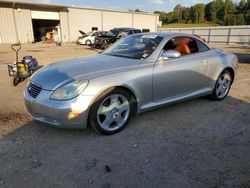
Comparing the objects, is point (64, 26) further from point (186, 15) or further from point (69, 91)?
point (186, 15)

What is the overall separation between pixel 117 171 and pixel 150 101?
4.94ft

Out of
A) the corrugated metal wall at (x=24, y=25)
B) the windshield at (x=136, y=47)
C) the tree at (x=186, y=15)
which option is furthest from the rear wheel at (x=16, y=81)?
the tree at (x=186, y=15)

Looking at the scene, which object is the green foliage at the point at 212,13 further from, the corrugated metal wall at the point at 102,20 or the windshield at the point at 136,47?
the windshield at the point at 136,47

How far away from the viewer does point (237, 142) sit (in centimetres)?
340

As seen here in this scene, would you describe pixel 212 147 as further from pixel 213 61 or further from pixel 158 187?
pixel 213 61

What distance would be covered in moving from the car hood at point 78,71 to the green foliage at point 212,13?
73.2 meters

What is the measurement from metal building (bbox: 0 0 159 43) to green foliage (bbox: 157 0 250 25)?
140ft

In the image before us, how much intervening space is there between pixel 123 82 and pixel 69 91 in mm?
807

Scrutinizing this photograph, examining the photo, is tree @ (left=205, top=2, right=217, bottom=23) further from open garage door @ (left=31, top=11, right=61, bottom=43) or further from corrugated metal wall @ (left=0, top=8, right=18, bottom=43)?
corrugated metal wall @ (left=0, top=8, right=18, bottom=43)

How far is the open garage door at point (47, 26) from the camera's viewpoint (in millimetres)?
28578

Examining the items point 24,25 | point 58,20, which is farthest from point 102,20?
point 24,25

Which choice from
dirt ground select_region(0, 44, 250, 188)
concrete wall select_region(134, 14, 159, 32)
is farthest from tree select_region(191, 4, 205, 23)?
dirt ground select_region(0, 44, 250, 188)

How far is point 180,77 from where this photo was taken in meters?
4.22

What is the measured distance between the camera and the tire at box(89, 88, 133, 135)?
336cm
